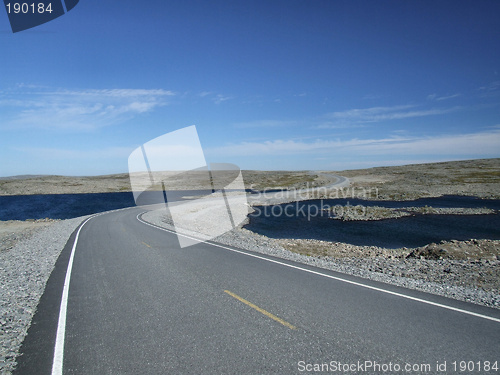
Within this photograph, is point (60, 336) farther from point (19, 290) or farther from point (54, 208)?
point (54, 208)

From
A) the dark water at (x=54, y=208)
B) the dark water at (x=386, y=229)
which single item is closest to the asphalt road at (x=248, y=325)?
the dark water at (x=386, y=229)

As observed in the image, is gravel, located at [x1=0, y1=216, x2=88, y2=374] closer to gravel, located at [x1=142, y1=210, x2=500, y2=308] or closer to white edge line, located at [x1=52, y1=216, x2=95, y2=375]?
white edge line, located at [x1=52, y1=216, x2=95, y2=375]

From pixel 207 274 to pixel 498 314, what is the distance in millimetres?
8109

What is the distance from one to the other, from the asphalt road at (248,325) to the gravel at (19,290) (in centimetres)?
26

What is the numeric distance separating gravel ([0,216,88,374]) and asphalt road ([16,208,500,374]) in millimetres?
260

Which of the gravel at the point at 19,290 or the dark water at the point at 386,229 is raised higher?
the gravel at the point at 19,290

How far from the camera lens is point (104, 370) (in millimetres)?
4875

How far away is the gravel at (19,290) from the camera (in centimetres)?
575

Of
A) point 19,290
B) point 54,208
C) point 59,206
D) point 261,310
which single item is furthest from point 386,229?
point 59,206

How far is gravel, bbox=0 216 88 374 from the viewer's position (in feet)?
18.9

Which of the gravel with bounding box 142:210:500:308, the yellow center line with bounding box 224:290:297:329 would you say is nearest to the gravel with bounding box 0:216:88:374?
the yellow center line with bounding box 224:290:297:329

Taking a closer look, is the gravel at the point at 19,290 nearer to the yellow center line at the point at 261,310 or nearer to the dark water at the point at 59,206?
the yellow center line at the point at 261,310

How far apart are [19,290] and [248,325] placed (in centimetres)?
764

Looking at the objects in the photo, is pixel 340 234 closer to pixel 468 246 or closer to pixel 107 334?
pixel 468 246
